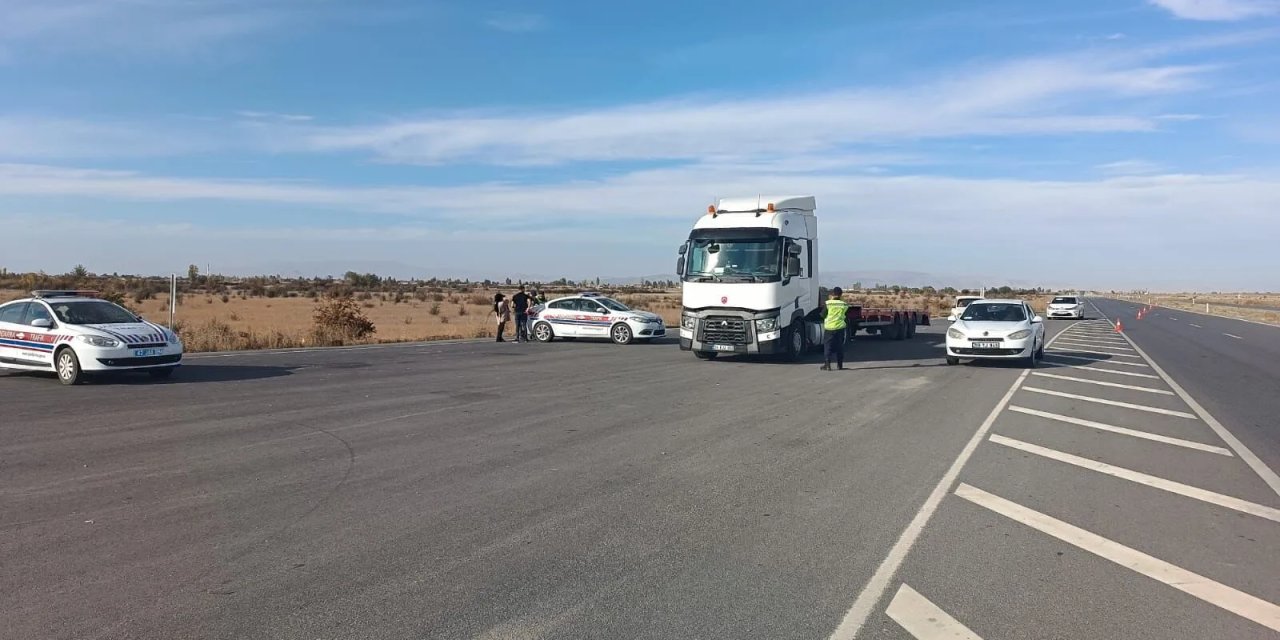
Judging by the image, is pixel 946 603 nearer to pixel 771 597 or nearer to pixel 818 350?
pixel 771 597

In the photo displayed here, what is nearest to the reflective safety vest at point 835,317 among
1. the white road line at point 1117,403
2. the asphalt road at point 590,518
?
the white road line at point 1117,403

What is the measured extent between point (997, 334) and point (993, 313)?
1.71 m

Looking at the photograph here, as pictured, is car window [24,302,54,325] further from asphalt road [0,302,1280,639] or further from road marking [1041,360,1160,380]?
road marking [1041,360,1160,380]

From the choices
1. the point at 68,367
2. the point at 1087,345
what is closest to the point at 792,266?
the point at 1087,345

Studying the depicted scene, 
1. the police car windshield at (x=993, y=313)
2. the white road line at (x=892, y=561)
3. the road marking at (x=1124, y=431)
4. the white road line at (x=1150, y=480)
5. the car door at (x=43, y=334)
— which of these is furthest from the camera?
the police car windshield at (x=993, y=313)

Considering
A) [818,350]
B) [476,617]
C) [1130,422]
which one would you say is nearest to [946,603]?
[476,617]

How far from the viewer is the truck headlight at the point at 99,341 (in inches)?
593

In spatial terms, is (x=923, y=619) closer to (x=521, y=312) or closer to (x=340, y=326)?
(x=521, y=312)

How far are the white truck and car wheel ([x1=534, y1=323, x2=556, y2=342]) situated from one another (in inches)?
323

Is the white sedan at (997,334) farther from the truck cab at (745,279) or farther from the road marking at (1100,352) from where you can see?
the road marking at (1100,352)

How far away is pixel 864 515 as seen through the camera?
7238mm

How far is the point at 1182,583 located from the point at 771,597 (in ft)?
8.59

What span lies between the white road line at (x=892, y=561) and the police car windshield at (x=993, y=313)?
11.9m

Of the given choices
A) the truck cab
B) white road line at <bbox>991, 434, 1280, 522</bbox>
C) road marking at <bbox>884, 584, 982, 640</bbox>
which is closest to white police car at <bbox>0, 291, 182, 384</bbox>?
the truck cab
